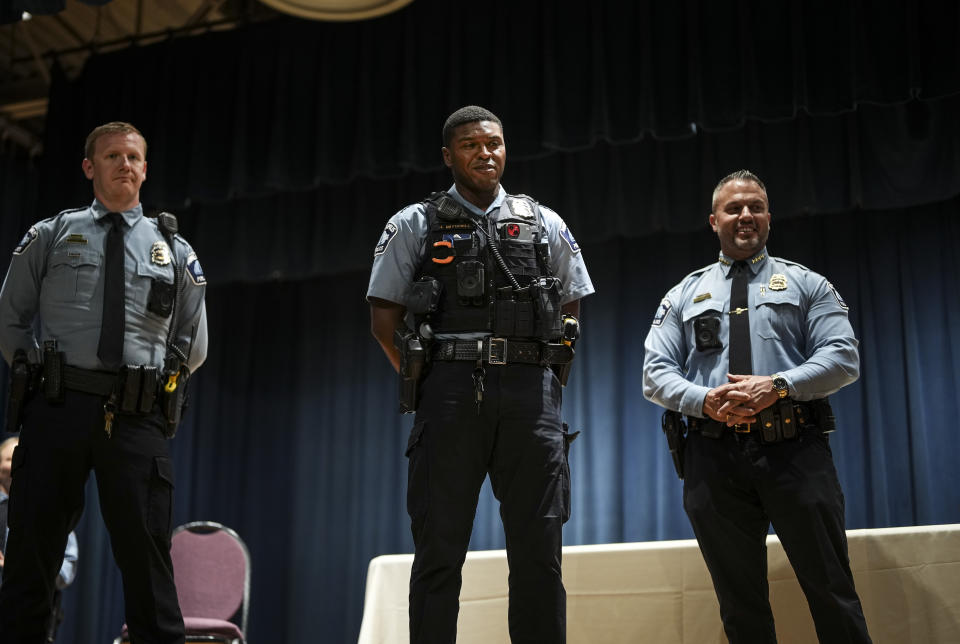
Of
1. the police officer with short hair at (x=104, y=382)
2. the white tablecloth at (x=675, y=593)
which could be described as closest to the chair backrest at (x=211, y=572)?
the white tablecloth at (x=675, y=593)

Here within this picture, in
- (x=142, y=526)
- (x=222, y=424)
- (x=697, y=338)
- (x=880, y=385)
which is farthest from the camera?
(x=222, y=424)

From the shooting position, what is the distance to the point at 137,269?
318cm

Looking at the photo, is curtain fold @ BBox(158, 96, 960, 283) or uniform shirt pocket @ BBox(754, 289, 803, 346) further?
curtain fold @ BBox(158, 96, 960, 283)

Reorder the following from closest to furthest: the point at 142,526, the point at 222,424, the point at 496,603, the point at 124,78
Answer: the point at 142,526 < the point at 496,603 < the point at 124,78 < the point at 222,424

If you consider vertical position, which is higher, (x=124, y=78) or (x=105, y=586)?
(x=124, y=78)

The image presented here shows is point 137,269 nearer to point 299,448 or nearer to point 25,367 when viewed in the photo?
point 25,367

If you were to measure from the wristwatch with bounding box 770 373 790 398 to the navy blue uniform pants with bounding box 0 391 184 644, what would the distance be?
1.98m

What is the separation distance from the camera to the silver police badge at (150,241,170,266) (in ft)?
10.6

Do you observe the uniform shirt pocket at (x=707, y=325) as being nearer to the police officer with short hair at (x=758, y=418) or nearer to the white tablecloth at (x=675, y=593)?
the police officer with short hair at (x=758, y=418)

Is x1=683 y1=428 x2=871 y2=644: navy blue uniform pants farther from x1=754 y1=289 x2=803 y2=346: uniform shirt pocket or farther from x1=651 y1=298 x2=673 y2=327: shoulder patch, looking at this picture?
x1=651 y1=298 x2=673 y2=327: shoulder patch

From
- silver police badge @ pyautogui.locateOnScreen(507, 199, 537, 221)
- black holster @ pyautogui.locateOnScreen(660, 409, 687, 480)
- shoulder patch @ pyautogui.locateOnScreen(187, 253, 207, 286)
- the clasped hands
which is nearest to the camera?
silver police badge @ pyautogui.locateOnScreen(507, 199, 537, 221)

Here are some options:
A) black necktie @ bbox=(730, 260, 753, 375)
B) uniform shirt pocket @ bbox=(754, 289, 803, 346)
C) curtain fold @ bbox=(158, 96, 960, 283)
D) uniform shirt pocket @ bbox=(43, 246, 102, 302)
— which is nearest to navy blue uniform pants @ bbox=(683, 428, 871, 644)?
black necktie @ bbox=(730, 260, 753, 375)

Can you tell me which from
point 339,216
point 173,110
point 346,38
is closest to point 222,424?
point 339,216

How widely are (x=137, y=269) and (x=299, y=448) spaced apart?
4.07 metres
